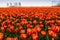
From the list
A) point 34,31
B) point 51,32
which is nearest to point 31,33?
point 34,31

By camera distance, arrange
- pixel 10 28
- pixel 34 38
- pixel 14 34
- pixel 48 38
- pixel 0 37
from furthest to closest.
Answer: pixel 14 34, pixel 10 28, pixel 48 38, pixel 0 37, pixel 34 38

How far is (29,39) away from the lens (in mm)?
4988

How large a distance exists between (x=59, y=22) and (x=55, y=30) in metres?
1.35

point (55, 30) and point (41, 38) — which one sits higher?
point (55, 30)

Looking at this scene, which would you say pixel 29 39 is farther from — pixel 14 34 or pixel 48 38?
pixel 14 34

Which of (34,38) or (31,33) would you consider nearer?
(34,38)

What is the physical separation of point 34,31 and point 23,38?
418 millimetres

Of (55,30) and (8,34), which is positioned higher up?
(55,30)

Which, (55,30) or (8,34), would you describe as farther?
(8,34)

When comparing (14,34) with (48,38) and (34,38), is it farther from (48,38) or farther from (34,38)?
(34,38)

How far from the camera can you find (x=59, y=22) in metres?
6.00

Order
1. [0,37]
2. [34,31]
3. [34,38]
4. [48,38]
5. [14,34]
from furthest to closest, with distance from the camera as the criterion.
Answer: [14,34] < [48,38] < [34,31] < [0,37] < [34,38]

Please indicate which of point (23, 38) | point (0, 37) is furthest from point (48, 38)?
point (0, 37)

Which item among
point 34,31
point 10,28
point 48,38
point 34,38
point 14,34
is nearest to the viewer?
point 34,38
